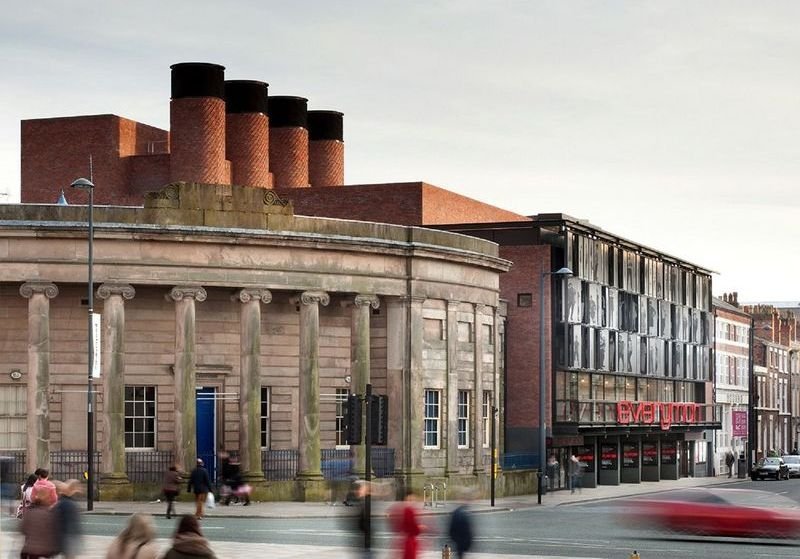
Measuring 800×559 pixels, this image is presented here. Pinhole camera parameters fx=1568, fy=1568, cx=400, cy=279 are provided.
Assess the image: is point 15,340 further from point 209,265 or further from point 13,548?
point 13,548

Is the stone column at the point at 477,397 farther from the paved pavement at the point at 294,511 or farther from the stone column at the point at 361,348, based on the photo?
the stone column at the point at 361,348

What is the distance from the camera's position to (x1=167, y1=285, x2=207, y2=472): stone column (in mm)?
50688

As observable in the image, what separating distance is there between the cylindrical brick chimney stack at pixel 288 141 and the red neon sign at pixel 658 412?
2090 centimetres

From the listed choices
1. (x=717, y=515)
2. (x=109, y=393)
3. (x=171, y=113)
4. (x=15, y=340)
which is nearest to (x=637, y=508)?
(x=717, y=515)

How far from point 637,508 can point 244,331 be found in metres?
16.9

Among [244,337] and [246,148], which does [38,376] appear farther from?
[246,148]

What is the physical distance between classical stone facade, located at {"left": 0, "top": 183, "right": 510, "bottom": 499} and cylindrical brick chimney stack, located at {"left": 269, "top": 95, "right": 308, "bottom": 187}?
26535 mm

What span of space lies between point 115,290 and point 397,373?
11.0 meters

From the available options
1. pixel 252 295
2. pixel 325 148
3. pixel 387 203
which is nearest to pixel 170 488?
pixel 252 295

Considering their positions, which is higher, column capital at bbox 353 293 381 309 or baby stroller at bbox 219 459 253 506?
column capital at bbox 353 293 381 309

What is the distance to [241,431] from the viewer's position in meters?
52.0

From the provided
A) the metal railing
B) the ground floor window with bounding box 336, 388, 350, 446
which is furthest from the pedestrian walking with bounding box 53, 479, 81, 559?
the metal railing

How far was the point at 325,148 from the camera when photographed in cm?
8900

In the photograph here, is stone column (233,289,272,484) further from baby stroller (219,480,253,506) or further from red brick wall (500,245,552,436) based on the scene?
red brick wall (500,245,552,436)
